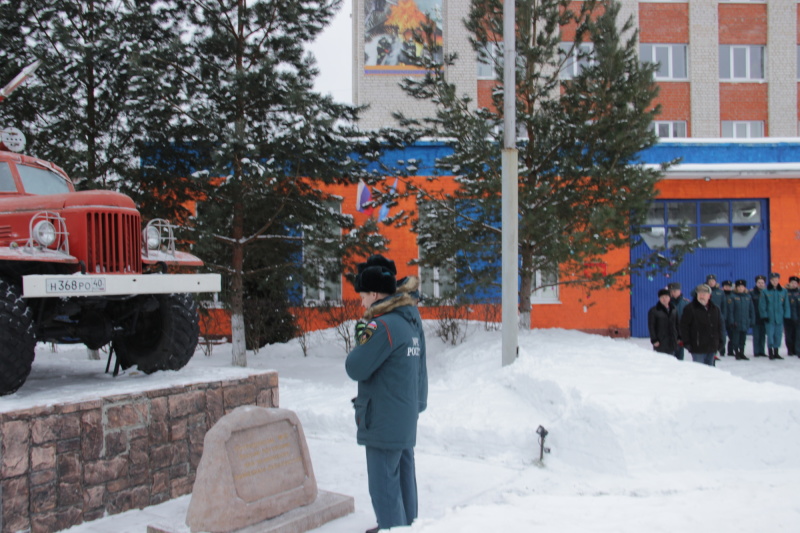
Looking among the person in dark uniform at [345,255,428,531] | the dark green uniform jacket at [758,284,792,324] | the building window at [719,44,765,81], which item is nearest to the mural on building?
the building window at [719,44,765,81]

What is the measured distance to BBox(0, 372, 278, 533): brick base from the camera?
4484 millimetres

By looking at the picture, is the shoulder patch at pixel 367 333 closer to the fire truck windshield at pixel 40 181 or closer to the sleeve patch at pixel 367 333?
the sleeve patch at pixel 367 333

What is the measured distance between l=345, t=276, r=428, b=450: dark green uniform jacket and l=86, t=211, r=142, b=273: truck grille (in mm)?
2451

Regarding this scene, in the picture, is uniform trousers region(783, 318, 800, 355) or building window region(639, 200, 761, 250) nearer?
uniform trousers region(783, 318, 800, 355)

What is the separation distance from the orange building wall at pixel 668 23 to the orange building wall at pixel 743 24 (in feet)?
4.76

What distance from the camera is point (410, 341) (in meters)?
4.23

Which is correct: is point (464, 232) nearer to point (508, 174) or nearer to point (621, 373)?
point (508, 174)

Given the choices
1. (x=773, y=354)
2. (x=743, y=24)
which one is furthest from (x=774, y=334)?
(x=743, y=24)

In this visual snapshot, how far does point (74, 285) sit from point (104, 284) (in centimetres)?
21

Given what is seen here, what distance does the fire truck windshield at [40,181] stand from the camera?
6.47m

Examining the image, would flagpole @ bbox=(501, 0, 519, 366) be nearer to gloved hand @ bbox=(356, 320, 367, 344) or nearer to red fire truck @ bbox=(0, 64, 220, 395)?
red fire truck @ bbox=(0, 64, 220, 395)

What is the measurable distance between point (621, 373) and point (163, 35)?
27.5 feet

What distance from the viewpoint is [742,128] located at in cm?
2369

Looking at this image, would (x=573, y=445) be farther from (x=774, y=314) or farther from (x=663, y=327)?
(x=774, y=314)
